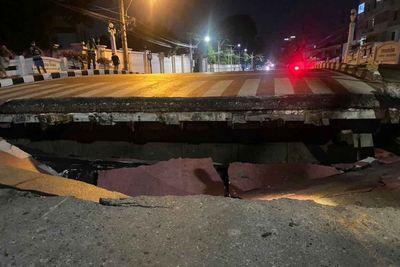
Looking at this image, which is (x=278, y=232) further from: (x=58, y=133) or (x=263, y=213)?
(x=58, y=133)

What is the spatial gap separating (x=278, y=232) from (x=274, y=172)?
144 inches

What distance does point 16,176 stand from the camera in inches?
149

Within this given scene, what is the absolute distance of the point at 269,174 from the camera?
596 centimetres

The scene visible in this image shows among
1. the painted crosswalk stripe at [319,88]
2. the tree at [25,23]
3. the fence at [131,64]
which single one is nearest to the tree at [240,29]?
the fence at [131,64]

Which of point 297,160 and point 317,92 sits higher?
point 317,92

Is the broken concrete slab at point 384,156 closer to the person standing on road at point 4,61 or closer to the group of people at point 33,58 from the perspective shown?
the person standing on road at point 4,61

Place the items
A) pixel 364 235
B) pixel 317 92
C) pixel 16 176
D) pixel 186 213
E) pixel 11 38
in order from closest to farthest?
1. pixel 364 235
2. pixel 186 213
3. pixel 16 176
4. pixel 317 92
5. pixel 11 38

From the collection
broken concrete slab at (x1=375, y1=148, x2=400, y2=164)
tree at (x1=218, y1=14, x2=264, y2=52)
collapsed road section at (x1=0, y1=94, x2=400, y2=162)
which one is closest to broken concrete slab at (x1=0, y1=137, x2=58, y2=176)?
collapsed road section at (x1=0, y1=94, x2=400, y2=162)

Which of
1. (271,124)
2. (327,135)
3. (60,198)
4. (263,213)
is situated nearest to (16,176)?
(60,198)

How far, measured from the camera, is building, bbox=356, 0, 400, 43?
3800cm

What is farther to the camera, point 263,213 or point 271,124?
point 271,124

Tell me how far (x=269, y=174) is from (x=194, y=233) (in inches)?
148

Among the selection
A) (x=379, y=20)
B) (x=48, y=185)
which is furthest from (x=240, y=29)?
(x=48, y=185)

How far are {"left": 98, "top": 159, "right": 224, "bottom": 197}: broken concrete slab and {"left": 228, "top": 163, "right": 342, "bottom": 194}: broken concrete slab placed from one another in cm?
35
